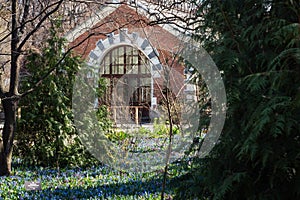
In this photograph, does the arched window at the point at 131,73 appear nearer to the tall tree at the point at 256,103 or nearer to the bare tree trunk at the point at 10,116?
the bare tree trunk at the point at 10,116

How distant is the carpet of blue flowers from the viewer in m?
4.82

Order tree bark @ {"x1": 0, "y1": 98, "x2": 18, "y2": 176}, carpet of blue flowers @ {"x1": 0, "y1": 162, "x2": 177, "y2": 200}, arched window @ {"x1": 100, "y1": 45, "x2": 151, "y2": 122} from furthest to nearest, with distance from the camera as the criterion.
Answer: arched window @ {"x1": 100, "y1": 45, "x2": 151, "y2": 122}
tree bark @ {"x1": 0, "y1": 98, "x2": 18, "y2": 176}
carpet of blue flowers @ {"x1": 0, "y1": 162, "x2": 177, "y2": 200}

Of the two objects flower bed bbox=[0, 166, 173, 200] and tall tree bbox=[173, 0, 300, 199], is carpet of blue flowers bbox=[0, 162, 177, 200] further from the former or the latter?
tall tree bbox=[173, 0, 300, 199]

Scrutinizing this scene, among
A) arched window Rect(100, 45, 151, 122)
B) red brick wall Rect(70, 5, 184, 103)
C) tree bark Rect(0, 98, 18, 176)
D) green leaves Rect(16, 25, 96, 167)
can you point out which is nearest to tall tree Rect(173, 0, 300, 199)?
red brick wall Rect(70, 5, 184, 103)

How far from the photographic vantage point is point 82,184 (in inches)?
217

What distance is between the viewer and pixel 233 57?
2275 millimetres

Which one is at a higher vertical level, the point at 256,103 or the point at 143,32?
the point at 143,32

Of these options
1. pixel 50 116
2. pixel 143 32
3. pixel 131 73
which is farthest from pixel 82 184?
pixel 131 73

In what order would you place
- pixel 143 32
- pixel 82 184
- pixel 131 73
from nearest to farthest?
pixel 82 184, pixel 143 32, pixel 131 73

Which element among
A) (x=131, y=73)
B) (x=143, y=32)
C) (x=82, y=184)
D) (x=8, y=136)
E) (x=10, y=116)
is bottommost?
(x=82, y=184)

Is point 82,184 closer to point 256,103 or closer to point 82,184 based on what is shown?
point 82,184

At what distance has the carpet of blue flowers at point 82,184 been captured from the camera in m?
4.82

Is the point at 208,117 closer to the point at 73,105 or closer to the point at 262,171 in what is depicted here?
the point at 262,171

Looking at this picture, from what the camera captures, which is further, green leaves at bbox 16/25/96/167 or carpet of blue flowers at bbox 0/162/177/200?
green leaves at bbox 16/25/96/167
